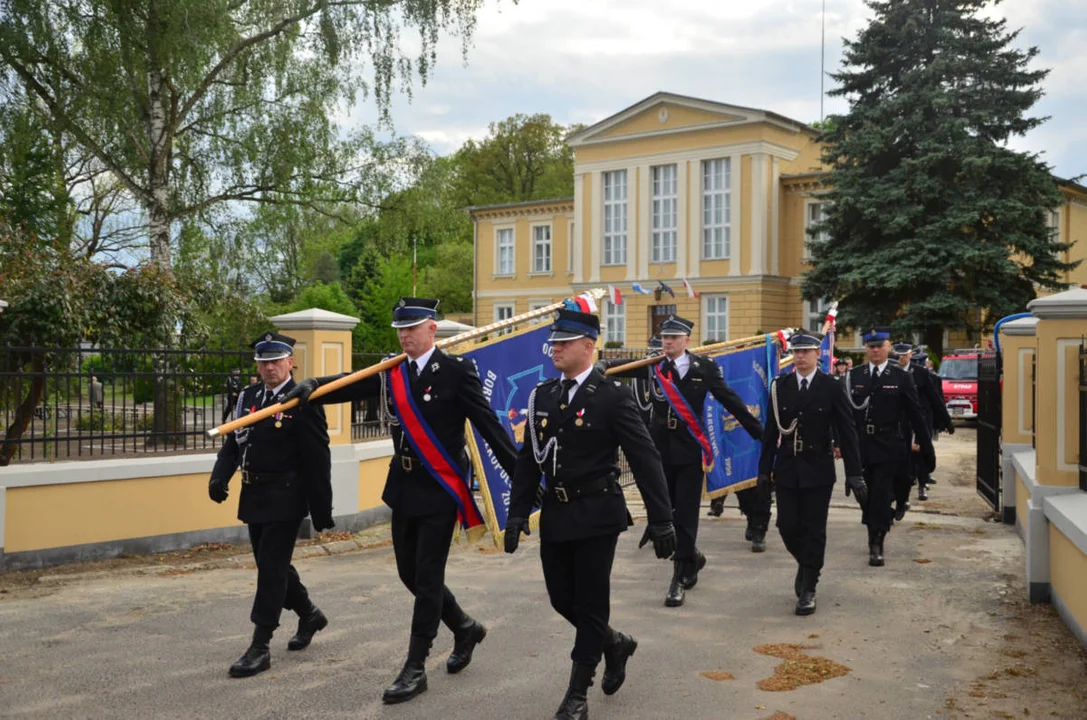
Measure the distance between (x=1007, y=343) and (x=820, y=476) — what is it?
4870 millimetres

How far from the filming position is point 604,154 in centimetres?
4641

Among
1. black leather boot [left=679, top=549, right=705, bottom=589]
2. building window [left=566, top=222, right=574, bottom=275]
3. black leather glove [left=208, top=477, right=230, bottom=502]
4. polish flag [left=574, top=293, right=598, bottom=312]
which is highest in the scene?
building window [left=566, top=222, right=574, bottom=275]

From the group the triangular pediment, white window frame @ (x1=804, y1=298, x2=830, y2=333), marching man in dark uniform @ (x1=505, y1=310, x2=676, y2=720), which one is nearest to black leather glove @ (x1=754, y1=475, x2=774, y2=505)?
marching man in dark uniform @ (x1=505, y1=310, x2=676, y2=720)

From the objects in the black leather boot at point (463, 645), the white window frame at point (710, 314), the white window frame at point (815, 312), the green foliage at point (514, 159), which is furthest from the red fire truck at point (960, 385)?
the green foliage at point (514, 159)

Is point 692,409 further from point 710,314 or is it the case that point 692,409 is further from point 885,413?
point 710,314

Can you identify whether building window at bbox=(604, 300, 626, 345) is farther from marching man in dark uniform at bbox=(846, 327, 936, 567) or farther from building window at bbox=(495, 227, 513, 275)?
marching man in dark uniform at bbox=(846, 327, 936, 567)

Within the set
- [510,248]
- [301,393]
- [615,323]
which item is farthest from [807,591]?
[510,248]

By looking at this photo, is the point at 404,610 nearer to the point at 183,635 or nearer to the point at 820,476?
the point at 183,635

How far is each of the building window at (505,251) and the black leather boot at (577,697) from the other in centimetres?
4696

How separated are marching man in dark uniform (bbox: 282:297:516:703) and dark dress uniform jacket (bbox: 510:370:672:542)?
1.53 ft

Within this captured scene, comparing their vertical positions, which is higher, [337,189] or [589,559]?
[337,189]

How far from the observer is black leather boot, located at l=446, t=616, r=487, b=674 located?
6.09 metres

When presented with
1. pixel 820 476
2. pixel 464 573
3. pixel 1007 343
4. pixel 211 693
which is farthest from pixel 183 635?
pixel 1007 343

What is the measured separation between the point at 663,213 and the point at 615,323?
512 centimetres
